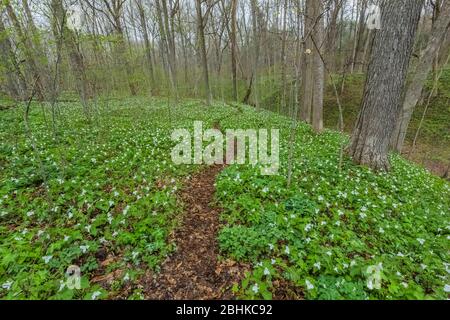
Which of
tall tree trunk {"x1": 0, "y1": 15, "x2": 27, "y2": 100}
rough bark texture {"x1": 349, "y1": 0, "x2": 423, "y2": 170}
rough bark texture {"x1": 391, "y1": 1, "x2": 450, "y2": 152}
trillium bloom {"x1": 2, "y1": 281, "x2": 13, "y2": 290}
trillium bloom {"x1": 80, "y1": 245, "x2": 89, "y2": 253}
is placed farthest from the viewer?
rough bark texture {"x1": 391, "y1": 1, "x2": 450, "y2": 152}

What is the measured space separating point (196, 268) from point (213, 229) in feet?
2.68

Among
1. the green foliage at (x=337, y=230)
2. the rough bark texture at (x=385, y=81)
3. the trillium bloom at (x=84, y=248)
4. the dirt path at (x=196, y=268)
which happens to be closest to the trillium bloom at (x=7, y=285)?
the trillium bloom at (x=84, y=248)

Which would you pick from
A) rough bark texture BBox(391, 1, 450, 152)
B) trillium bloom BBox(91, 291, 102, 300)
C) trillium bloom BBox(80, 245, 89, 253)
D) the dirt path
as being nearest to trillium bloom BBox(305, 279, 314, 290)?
the dirt path

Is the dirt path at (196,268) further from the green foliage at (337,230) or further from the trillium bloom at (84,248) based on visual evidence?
the trillium bloom at (84,248)

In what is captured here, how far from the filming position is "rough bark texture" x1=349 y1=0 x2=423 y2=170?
16.0ft

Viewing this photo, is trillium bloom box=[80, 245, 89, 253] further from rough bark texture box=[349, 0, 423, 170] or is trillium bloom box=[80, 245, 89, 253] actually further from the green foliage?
rough bark texture box=[349, 0, 423, 170]

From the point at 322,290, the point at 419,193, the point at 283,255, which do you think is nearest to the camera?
the point at 322,290

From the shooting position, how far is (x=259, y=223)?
382 centimetres

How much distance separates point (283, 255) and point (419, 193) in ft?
12.9

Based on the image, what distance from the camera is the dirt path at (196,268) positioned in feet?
9.43

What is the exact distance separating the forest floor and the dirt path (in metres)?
0.02

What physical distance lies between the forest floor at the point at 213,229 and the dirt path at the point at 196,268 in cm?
2
